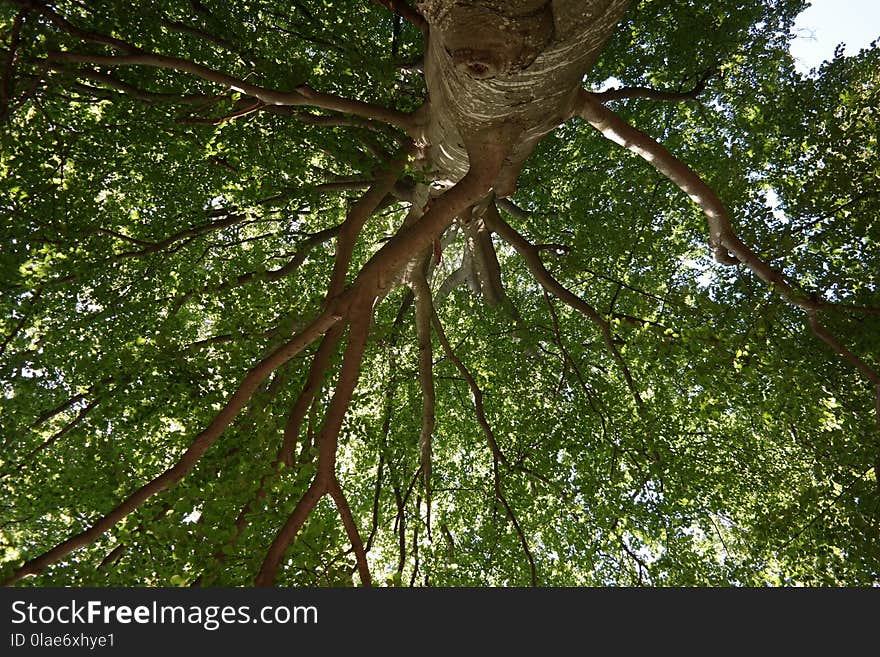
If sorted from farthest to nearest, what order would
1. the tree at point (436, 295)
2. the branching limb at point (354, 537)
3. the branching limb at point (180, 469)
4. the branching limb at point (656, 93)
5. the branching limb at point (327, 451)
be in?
1. the branching limb at point (656, 93)
2. the branching limb at point (354, 537)
3. the tree at point (436, 295)
4. the branching limb at point (327, 451)
5. the branching limb at point (180, 469)

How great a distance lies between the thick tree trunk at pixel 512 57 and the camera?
7.79 ft

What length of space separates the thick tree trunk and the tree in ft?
0.05

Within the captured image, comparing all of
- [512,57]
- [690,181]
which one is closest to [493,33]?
[512,57]

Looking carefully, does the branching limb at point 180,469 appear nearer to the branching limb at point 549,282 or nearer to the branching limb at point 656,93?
the branching limb at point 549,282

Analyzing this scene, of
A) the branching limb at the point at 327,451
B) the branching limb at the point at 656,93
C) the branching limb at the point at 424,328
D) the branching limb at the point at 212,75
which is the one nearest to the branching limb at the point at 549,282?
the branching limb at the point at 424,328

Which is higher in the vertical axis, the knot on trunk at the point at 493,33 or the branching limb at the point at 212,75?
the branching limb at the point at 212,75

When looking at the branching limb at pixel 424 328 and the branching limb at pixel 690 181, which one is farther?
the branching limb at pixel 424 328

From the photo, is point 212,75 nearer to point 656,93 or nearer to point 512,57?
point 512,57

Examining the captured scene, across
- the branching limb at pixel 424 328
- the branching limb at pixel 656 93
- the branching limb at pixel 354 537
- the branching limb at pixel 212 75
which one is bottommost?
the branching limb at pixel 354 537

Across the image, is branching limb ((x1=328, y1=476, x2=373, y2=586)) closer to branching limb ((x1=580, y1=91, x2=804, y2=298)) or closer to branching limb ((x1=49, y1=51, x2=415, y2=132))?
branching limb ((x1=49, y1=51, x2=415, y2=132))

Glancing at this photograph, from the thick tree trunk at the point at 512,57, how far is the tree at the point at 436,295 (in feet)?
0.05

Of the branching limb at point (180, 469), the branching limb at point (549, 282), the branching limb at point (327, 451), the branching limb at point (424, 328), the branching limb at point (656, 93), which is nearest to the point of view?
the branching limb at point (180, 469)

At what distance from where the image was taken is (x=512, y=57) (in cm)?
249

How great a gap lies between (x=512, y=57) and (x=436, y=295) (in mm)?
5552
